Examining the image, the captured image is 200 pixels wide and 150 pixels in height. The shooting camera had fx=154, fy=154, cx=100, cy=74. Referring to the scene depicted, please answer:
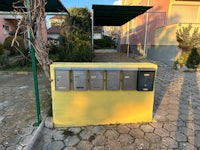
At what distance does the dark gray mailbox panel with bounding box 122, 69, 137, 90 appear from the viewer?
2547 millimetres

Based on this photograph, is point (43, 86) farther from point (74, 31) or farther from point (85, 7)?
point (85, 7)

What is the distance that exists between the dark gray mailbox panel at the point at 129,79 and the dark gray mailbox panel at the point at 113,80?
101mm

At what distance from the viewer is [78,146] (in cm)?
222

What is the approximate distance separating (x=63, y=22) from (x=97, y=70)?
5711 millimetres

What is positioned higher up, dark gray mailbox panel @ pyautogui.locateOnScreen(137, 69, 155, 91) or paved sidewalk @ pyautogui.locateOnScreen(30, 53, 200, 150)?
dark gray mailbox panel @ pyautogui.locateOnScreen(137, 69, 155, 91)

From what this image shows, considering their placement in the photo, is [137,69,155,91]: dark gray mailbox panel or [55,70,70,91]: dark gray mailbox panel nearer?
[55,70,70,91]: dark gray mailbox panel

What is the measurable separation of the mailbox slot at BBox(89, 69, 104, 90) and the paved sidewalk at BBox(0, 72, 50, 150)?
1.22 m

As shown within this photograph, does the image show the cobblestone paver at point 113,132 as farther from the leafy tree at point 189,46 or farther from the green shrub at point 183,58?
the leafy tree at point 189,46

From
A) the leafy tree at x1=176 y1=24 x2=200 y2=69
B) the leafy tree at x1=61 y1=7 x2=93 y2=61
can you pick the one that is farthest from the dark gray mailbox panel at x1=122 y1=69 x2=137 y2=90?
the leafy tree at x1=176 y1=24 x2=200 y2=69

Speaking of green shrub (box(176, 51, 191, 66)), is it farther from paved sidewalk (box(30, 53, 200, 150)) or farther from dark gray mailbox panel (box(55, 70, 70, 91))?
dark gray mailbox panel (box(55, 70, 70, 91))

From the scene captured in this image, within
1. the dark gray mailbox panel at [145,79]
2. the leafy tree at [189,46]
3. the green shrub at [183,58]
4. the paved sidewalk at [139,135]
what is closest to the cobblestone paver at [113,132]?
the paved sidewalk at [139,135]

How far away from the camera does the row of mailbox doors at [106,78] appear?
2.46 m

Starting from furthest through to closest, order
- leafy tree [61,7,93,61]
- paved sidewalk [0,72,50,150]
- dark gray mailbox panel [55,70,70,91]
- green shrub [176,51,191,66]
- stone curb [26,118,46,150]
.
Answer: green shrub [176,51,191,66], leafy tree [61,7,93,61], dark gray mailbox panel [55,70,70,91], paved sidewalk [0,72,50,150], stone curb [26,118,46,150]

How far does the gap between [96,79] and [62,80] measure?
0.54m
